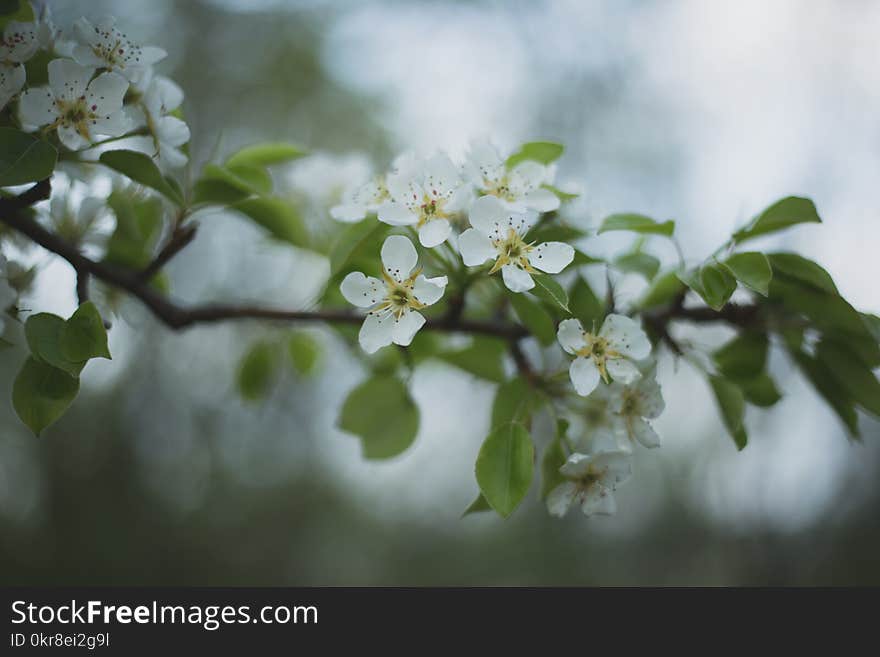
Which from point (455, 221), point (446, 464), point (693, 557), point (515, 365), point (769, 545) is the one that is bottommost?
point (515, 365)

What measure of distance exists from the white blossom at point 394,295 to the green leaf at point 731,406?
1.20 ft

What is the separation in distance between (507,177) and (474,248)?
0.42 ft

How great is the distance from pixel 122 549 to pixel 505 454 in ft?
19.7

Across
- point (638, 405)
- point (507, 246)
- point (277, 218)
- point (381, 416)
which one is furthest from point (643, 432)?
point (277, 218)

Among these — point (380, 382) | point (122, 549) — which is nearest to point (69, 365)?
point (380, 382)

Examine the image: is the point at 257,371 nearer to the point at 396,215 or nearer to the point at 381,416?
the point at 381,416

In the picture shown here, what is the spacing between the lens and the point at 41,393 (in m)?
0.68

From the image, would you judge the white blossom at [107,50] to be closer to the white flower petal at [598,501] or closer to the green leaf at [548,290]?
the green leaf at [548,290]

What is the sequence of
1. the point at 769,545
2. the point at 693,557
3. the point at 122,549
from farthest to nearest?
the point at 693,557 < the point at 122,549 < the point at 769,545

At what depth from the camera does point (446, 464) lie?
7797 mm

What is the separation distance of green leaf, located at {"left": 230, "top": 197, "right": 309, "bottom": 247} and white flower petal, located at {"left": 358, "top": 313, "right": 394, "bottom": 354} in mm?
282

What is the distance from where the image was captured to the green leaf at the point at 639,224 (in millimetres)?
767

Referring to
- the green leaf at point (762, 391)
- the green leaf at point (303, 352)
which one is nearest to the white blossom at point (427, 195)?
the green leaf at point (762, 391)

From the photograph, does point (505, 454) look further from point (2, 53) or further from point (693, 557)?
point (693, 557)
